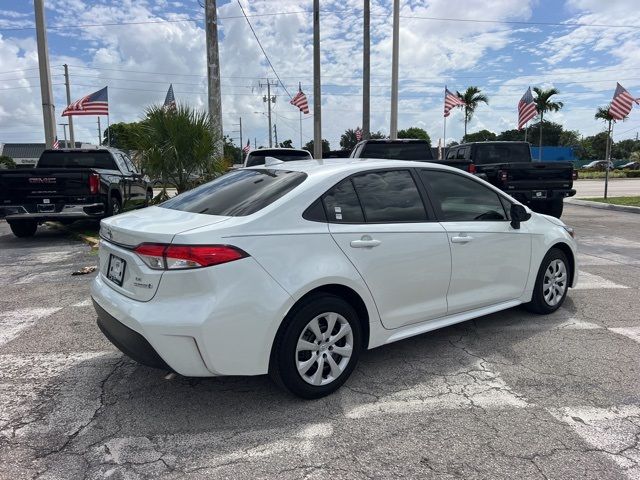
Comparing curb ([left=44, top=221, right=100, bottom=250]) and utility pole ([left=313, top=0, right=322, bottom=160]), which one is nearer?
curb ([left=44, top=221, right=100, bottom=250])

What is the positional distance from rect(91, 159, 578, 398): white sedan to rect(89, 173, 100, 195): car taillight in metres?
6.39

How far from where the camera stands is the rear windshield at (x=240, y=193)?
3.49 metres

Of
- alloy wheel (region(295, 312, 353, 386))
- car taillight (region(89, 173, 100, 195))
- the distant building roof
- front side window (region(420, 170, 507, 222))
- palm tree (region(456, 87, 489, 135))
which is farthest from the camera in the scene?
the distant building roof

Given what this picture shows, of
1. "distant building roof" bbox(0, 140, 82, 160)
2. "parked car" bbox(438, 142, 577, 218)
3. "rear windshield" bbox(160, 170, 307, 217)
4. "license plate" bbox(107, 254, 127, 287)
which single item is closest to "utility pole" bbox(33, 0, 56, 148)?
"parked car" bbox(438, 142, 577, 218)

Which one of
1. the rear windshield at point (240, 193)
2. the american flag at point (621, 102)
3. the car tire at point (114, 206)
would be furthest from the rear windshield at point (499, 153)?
the rear windshield at point (240, 193)

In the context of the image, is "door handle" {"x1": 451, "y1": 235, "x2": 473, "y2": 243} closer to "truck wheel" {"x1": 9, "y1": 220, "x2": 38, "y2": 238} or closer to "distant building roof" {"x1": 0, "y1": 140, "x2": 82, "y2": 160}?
"truck wheel" {"x1": 9, "y1": 220, "x2": 38, "y2": 238}

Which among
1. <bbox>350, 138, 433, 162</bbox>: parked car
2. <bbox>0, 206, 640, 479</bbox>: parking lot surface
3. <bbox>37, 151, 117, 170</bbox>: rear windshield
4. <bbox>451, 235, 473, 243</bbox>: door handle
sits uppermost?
<bbox>350, 138, 433, 162</bbox>: parked car

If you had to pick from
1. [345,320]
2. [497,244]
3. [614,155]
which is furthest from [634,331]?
[614,155]

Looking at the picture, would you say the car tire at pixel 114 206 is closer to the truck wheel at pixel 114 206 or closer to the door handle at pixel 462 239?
the truck wheel at pixel 114 206

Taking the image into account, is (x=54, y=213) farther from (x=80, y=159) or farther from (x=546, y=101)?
(x=546, y=101)

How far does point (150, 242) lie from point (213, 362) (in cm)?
81

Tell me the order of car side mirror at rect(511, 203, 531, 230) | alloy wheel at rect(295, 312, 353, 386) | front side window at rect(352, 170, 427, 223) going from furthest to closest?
car side mirror at rect(511, 203, 531, 230) → front side window at rect(352, 170, 427, 223) → alloy wheel at rect(295, 312, 353, 386)

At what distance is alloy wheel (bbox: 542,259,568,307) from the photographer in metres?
5.14

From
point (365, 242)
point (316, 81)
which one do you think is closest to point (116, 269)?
point (365, 242)
